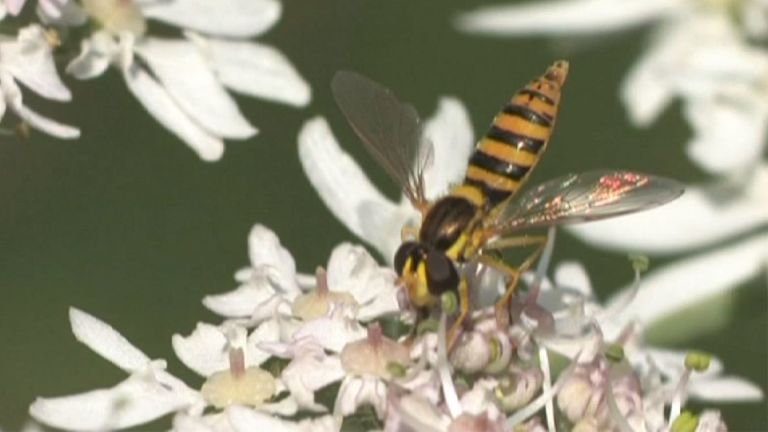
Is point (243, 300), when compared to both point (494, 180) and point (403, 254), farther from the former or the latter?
point (494, 180)

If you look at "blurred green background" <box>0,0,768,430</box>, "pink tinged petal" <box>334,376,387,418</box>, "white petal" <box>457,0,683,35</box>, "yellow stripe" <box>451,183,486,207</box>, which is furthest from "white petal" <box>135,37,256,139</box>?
"blurred green background" <box>0,0,768,430</box>

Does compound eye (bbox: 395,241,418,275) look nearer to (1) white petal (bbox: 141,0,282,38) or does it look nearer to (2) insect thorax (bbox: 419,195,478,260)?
(2) insect thorax (bbox: 419,195,478,260)

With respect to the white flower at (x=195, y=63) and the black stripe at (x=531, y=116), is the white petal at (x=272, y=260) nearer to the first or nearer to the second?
the white flower at (x=195, y=63)

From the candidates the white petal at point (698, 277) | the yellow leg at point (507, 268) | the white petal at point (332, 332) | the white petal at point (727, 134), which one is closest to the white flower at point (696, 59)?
the white petal at point (727, 134)

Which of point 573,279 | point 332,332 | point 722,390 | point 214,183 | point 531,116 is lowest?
point 214,183

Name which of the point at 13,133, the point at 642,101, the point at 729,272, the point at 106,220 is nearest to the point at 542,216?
the point at 13,133

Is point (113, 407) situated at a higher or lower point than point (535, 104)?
lower

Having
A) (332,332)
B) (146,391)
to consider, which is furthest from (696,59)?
(146,391)

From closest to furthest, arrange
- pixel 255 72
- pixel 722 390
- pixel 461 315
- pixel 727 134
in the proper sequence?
pixel 461 315 → pixel 722 390 → pixel 255 72 → pixel 727 134
